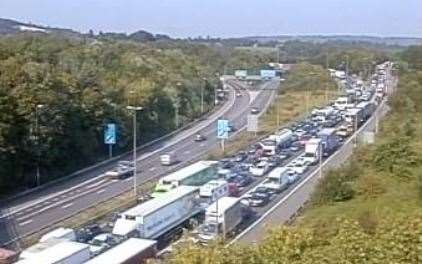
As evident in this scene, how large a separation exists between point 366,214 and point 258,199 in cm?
403

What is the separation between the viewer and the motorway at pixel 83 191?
48.9ft

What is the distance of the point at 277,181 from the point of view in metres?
17.8

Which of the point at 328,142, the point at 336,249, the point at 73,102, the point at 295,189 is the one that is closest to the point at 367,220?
the point at 295,189

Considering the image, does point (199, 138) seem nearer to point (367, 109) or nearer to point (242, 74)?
point (367, 109)

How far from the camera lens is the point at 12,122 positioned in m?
17.7

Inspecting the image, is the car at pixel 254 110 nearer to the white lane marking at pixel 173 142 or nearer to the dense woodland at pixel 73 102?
the white lane marking at pixel 173 142

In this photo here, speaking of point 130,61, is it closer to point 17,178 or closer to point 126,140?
point 126,140

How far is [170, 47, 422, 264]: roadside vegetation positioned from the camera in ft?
17.8

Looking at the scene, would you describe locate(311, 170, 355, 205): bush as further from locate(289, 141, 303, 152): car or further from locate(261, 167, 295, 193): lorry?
locate(289, 141, 303, 152): car

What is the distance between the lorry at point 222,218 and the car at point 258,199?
1620 millimetres

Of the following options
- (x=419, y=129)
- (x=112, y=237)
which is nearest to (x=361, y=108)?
(x=419, y=129)

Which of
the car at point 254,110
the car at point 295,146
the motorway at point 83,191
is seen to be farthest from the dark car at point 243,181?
the car at point 254,110

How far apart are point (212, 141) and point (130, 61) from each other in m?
8.98

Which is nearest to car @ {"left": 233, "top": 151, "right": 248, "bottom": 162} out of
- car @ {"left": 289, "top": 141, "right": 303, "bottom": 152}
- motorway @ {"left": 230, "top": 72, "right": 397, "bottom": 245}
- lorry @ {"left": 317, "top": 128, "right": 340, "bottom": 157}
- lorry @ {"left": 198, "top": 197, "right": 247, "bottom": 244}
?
motorway @ {"left": 230, "top": 72, "right": 397, "bottom": 245}
